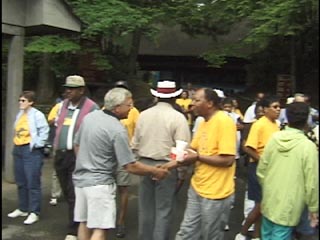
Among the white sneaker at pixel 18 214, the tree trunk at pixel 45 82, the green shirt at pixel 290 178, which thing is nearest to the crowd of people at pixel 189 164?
the green shirt at pixel 290 178

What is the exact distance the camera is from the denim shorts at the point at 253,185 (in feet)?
17.6

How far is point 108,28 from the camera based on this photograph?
35.0 feet

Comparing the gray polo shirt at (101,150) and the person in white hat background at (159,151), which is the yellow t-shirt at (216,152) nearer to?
the person in white hat background at (159,151)

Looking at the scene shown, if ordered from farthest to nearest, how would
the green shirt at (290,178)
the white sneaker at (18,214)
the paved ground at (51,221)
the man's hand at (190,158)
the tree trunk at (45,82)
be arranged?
the tree trunk at (45,82) < the white sneaker at (18,214) < the paved ground at (51,221) < the man's hand at (190,158) < the green shirt at (290,178)

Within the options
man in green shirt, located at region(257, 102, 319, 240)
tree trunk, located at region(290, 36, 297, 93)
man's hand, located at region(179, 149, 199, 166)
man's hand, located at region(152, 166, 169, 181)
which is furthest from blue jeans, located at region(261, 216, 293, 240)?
tree trunk, located at region(290, 36, 297, 93)

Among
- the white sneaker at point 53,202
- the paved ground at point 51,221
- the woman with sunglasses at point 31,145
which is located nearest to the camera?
the paved ground at point 51,221

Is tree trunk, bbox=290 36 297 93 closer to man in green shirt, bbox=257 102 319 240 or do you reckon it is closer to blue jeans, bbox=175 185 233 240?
blue jeans, bbox=175 185 233 240

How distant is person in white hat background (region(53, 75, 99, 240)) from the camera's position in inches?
205

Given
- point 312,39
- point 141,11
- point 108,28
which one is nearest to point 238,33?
point 312,39

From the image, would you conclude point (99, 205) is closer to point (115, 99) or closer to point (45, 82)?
point (115, 99)

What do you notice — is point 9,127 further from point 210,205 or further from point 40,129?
point 210,205

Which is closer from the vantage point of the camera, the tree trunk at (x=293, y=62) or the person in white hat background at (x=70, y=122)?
the person in white hat background at (x=70, y=122)

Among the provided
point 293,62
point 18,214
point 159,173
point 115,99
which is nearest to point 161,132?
point 159,173

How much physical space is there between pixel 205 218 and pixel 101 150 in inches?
42.4
